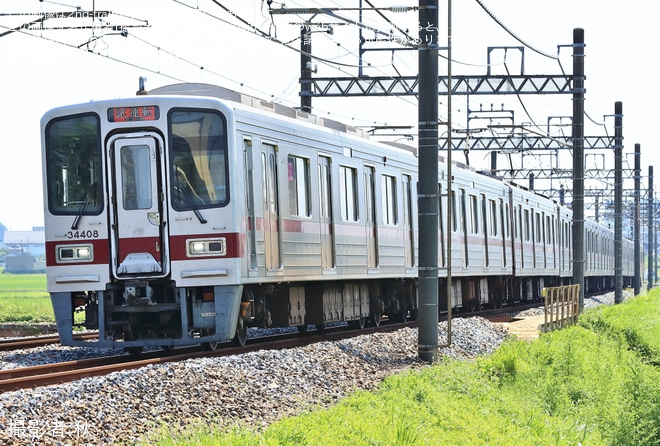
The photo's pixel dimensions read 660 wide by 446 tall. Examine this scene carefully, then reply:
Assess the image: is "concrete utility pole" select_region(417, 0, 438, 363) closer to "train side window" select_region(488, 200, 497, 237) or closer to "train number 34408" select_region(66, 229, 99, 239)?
"train number 34408" select_region(66, 229, 99, 239)

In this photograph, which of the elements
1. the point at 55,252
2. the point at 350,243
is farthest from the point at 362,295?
the point at 55,252

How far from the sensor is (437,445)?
307 inches

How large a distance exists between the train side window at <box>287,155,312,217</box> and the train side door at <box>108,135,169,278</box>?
2.17m

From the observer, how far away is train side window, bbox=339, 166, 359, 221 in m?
16.6

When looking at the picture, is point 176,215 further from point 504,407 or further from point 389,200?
point 389,200

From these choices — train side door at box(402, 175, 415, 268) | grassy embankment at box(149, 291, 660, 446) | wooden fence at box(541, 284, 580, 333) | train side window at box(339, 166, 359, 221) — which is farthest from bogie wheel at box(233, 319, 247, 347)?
wooden fence at box(541, 284, 580, 333)

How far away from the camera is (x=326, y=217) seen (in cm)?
1603

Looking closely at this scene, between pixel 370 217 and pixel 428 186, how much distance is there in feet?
11.0

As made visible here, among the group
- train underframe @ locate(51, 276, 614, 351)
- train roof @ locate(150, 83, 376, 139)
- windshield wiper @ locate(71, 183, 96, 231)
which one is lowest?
train underframe @ locate(51, 276, 614, 351)

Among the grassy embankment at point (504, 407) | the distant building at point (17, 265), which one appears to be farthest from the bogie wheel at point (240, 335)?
the distant building at point (17, 265)

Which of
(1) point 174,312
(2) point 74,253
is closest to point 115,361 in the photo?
(1) point 174,312

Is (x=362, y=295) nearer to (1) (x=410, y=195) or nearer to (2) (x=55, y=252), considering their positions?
(1) (x=410, y=195)

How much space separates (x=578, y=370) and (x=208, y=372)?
6.12 metres

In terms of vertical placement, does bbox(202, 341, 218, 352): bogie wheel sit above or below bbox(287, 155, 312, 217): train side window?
below
